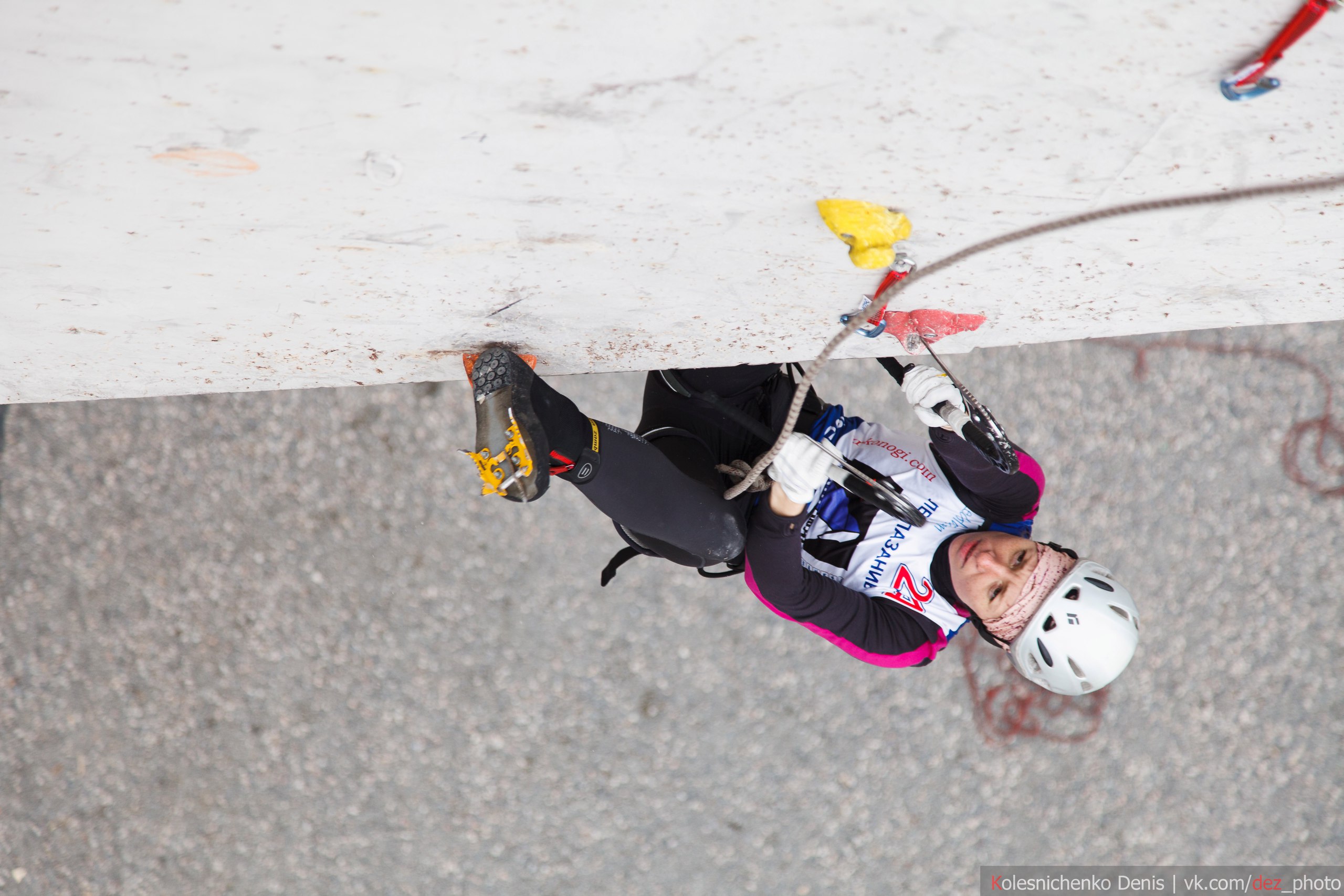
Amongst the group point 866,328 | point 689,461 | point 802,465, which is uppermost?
point 866,328

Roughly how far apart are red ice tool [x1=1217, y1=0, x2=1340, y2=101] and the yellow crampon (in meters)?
0.81

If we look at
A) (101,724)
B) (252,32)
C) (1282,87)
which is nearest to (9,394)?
(252,32)

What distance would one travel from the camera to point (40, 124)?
2.15ft

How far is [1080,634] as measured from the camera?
142 centimetres

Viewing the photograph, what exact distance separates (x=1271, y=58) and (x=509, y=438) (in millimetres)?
850

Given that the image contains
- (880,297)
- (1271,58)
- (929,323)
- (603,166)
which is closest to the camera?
(1271,58)

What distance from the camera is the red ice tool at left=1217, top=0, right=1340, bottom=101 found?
59 centimetres

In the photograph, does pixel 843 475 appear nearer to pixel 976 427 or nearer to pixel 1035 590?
pixel 976 427

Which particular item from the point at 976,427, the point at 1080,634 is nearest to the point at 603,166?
the point at 976,427

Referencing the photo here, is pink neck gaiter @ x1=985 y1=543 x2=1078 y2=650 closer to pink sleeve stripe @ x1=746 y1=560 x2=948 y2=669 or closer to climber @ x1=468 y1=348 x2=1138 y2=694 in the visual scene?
climber @ x1=468 y1=348 x2=1138 y2=694

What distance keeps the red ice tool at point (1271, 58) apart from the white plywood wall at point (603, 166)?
0.01m

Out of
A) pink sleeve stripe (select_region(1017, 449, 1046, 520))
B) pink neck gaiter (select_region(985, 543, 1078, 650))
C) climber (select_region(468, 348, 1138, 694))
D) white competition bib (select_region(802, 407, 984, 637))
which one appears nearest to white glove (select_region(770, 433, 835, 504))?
climber (select_region(468, 348, 1138, 694))

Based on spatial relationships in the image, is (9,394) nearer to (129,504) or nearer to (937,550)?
(129,504)

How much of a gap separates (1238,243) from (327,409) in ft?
6.69
